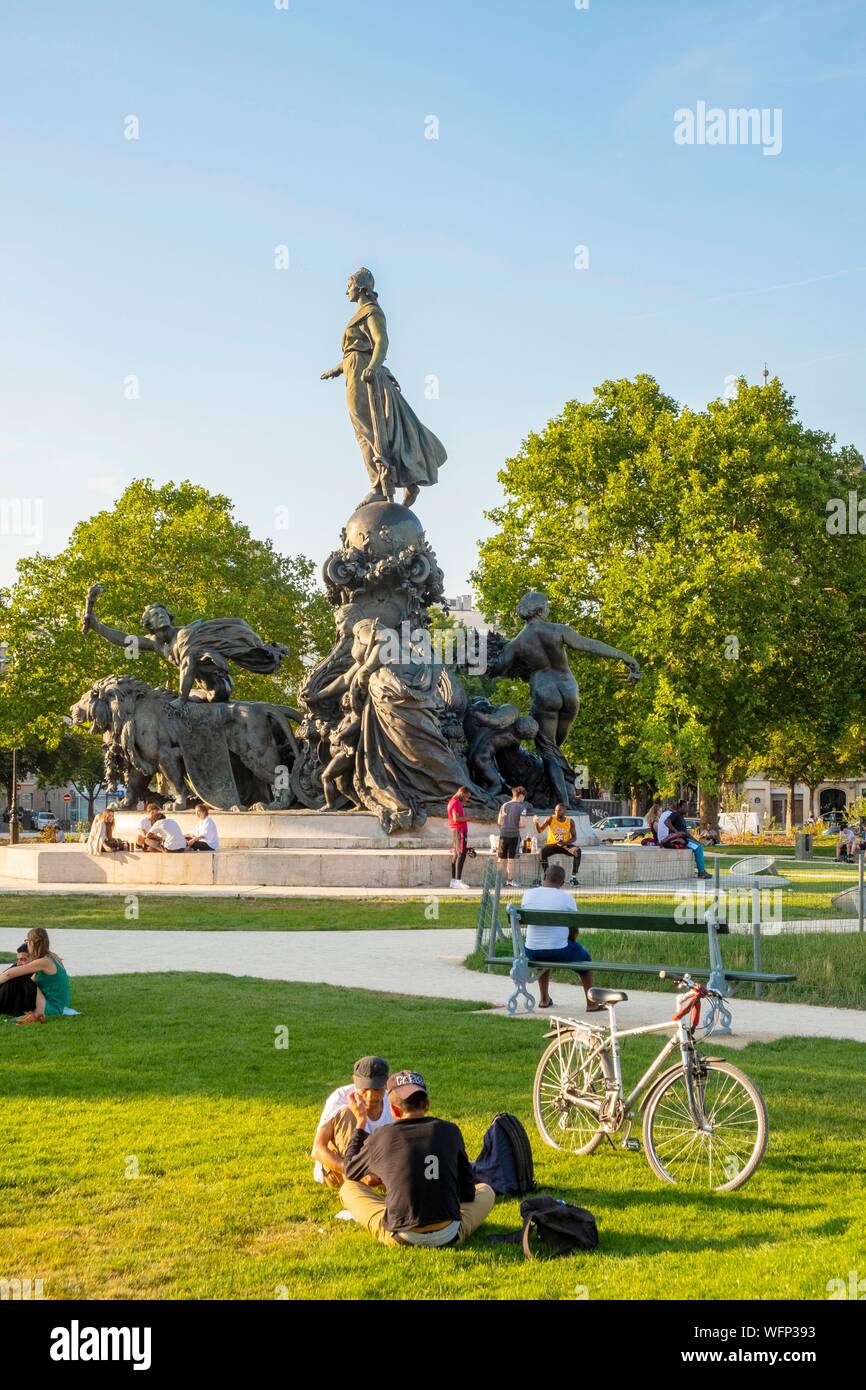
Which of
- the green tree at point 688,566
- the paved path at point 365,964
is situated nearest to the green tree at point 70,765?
the green tree at point 688,566

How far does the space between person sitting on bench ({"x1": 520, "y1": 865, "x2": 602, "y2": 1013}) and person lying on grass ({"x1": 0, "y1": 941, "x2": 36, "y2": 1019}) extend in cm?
395

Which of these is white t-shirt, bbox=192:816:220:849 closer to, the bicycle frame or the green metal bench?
the green metal bench

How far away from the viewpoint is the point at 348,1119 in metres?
7.10

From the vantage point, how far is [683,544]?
156 feet

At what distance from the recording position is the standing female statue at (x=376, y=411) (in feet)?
94.4

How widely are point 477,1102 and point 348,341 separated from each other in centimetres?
2261

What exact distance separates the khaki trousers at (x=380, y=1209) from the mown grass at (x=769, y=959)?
258 inches

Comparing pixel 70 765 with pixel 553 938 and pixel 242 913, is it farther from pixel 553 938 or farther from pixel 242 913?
pixel 553 938

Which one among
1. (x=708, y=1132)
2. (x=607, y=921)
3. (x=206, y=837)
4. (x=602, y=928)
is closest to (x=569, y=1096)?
(x=708, y=1132)

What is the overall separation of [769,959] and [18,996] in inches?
278

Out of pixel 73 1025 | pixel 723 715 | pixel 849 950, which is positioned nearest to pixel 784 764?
pixel 723 715

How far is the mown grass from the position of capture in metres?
13.4

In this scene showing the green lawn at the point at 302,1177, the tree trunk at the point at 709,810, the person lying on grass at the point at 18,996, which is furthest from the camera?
the tree trunk at the point at 709,810

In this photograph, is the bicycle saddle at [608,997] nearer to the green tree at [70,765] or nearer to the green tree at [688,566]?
the green tree at [688,566]
